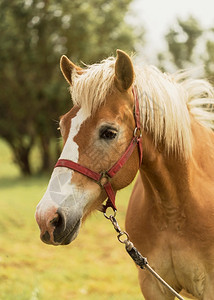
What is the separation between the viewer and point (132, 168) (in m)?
2.46

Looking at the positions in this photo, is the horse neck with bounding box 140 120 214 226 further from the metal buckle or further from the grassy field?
the grassy field

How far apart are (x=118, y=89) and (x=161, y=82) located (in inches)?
14.8

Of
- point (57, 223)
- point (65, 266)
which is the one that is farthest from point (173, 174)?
point (65, 266)

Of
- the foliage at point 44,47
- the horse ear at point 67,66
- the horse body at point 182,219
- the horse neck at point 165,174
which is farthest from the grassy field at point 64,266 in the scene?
the foliage at point 44,47

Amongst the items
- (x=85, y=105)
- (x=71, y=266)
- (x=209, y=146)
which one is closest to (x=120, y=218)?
(x=71, y=266)

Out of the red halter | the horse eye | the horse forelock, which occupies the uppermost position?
the horse forelock

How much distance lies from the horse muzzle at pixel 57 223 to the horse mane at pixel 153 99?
2.04ft

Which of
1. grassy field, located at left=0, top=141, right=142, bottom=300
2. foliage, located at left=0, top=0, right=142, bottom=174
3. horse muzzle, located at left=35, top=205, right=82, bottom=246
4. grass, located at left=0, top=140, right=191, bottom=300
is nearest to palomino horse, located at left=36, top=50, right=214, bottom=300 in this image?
horse muzzle, located at left=35, top=205, right=82, bottom=246

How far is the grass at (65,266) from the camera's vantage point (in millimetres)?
5188

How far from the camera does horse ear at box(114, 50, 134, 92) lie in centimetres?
229

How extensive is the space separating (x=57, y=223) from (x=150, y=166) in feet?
2.54

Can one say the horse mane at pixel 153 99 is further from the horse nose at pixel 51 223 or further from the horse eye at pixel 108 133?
the horse nose at pixel 51 223

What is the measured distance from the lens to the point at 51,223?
2197mm

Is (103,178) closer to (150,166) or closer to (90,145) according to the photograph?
(90,145)
